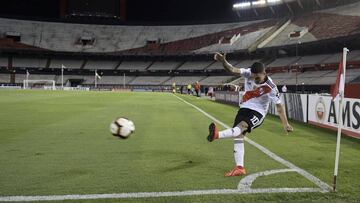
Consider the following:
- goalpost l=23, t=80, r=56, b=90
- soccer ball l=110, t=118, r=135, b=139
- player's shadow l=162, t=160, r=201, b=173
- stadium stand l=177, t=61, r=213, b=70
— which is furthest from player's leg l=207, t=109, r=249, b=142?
stadium stand l=177, t=61, r=213, b=70

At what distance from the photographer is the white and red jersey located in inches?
282

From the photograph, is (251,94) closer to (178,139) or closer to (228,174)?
(228,174)

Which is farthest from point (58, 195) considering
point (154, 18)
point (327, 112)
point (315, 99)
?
point (154, 18)

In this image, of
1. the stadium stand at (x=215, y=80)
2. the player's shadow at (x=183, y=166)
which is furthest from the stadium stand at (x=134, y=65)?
the player's shadow at (x=183, y=166)

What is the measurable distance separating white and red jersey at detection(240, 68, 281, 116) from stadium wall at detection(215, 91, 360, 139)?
673 cm

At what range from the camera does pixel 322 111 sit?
16328mm

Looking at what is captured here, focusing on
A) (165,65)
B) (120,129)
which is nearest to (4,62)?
(165,65)

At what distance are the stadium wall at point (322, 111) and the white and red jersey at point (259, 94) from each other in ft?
22.1

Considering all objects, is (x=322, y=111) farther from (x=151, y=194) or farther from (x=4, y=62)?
(x=4, y=62)

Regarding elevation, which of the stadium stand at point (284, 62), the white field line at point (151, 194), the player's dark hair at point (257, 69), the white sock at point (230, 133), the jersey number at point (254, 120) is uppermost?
the stadium stand at point (284, 62)

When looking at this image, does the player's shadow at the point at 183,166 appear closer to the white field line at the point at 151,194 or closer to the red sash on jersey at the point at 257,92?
the white field line at the point at 151,194

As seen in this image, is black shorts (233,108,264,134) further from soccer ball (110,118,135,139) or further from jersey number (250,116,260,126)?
soccer ball (110,118,135,139)

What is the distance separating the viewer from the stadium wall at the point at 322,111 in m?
13.1

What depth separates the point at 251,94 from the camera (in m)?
7.32
